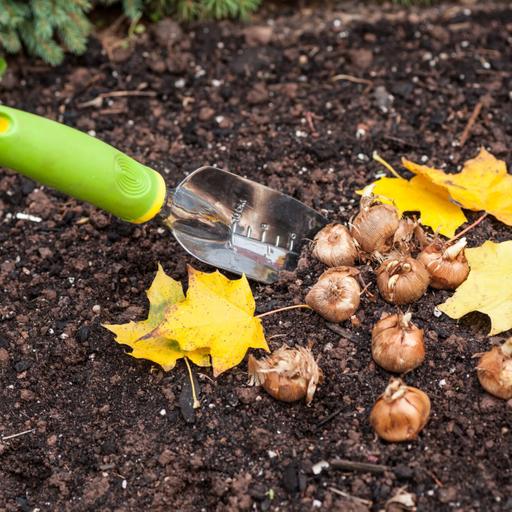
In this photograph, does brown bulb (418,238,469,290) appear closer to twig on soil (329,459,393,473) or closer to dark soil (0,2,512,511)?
dark soil (0,2,512,511)

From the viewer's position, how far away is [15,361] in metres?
1.85

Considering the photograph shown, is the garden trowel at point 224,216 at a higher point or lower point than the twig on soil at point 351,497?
higher

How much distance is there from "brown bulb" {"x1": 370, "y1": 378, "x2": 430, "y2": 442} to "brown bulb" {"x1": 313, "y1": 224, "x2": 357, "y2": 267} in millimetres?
348

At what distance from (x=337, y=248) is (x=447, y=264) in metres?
0.24

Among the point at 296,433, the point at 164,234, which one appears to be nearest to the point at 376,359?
the point at 296,433

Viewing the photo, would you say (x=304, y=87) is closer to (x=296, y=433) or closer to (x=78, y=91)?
(x=78, y=91)

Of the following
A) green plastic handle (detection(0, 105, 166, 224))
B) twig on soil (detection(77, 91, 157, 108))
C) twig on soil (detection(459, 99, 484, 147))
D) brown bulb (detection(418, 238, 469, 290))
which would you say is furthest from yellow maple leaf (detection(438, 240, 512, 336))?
twig on soil (detection(77, 91, 157, 108))

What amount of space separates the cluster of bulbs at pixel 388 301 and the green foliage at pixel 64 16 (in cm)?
109

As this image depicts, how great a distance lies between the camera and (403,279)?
1716 mm

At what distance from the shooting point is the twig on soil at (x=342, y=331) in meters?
1.74

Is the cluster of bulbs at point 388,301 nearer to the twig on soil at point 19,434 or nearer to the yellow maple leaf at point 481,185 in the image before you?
the yellow maple leaf at point 481,185

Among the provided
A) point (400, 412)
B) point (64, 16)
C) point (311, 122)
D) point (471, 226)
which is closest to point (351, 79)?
point (311, 122)

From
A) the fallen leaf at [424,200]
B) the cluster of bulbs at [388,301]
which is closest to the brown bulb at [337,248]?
the cluster of bulbs at [388,301]

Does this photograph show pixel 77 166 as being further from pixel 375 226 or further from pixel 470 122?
pixel 470 122
